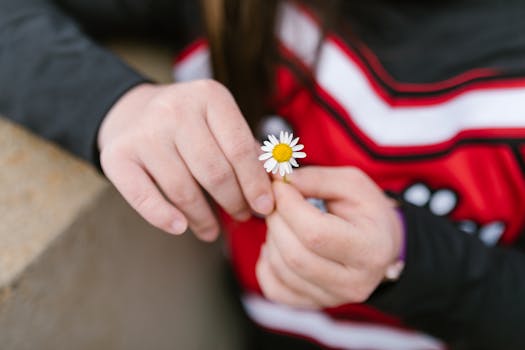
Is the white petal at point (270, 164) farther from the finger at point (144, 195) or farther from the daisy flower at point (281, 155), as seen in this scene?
the finger at point (144, 195)

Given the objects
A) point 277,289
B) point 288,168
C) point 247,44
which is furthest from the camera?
point 247,44

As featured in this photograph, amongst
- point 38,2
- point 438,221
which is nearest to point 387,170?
point 438,221

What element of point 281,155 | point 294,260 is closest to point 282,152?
point 281,155

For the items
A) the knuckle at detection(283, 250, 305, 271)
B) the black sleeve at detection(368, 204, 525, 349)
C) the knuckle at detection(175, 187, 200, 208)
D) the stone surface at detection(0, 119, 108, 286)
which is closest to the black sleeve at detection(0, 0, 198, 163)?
the stone surface at detection(0, 119, 108, 286)

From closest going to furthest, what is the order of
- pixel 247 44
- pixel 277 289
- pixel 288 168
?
pixel 288 168 < pixel 277 289 < pixel 247 44

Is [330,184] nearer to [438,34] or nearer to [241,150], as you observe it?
[241,150]

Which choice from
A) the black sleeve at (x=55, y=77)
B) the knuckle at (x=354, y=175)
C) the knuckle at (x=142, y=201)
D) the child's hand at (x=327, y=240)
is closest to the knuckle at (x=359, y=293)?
the child's hand at (x=327, y=240)

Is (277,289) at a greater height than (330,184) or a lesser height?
lesser

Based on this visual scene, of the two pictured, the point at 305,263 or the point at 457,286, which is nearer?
the point at 305,263

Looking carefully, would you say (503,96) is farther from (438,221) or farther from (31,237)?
(31,237)
